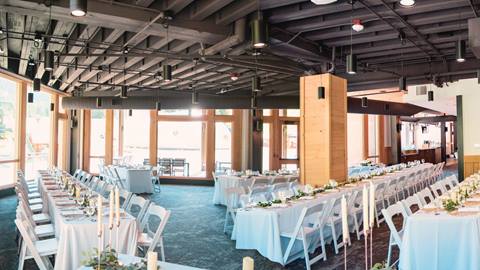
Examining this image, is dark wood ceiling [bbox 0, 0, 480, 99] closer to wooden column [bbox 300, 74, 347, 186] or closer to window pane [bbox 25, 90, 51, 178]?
wooden column [bbox 300, 74, 347, 186]

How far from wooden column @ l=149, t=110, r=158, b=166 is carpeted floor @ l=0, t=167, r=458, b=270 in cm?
600

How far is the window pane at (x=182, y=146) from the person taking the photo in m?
15.1

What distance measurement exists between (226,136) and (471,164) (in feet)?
26.7

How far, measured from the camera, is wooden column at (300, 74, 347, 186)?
782 cm

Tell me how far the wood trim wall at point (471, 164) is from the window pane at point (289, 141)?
19.0 feet

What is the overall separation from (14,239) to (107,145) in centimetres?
952

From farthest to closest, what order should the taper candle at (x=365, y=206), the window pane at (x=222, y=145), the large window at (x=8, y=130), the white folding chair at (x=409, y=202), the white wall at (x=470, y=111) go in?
the window pane at (x=222, y=145)
the white wall at (x=470, y=111)
the large window at (x=8, y=130)
the white folding chair at (x=409, y=202)
the taper candle at (x=365, y=206)

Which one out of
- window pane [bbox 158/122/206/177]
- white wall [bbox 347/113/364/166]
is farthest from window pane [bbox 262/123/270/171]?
white wall [bbox 347/113/364/166]

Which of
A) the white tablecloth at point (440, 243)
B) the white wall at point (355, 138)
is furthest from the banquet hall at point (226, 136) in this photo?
the white wall at point (355, 138)

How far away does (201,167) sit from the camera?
15086mm

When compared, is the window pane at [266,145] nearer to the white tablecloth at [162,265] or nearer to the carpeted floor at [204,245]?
the carpeted floor at [204,245]

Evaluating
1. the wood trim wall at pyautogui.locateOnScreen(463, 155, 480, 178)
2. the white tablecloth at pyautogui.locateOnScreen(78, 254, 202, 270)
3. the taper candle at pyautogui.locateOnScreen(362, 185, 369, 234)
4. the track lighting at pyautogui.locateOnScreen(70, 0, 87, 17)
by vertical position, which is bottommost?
the white tablecloth at pyautogui.locateOnScreen(78, 254, 202, 270)

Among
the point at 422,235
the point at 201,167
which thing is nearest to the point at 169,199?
the point at 201,167

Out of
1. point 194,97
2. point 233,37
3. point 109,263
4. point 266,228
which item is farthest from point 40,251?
point 194,97
